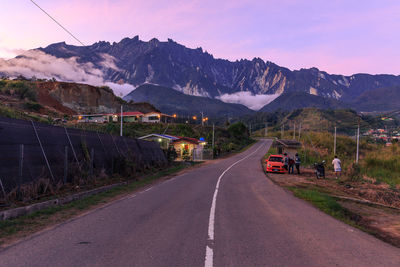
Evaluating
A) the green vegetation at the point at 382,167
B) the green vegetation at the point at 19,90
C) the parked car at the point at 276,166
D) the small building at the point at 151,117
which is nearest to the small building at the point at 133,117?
the small building at the point at 151,117

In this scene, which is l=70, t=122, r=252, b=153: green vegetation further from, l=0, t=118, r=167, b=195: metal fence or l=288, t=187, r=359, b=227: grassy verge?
l=288, t=187, r=359, b=227: grassy verge

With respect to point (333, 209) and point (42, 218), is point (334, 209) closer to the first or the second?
point (333, 209)

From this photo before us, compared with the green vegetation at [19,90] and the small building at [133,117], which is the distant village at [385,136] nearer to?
the small building at [133,117]

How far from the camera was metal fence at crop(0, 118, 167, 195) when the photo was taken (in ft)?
33.0

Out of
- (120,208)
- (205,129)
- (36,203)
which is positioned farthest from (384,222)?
(205,129)

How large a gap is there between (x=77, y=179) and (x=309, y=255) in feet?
37.4

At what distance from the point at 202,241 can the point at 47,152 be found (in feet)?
30.6

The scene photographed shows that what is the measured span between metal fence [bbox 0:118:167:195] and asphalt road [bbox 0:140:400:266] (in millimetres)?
3505

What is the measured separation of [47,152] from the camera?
1246 centimetres

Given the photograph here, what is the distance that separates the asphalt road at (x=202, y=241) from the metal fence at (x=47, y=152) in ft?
11.5

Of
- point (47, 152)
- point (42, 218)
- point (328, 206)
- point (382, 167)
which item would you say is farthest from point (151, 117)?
point (42, 218)

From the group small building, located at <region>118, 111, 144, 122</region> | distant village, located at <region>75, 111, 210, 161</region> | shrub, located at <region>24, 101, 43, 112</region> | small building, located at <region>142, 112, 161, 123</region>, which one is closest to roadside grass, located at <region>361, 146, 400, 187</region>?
distant village, located at <region>75, 111, 210, 161</region>

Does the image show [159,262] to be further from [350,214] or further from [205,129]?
[205,129]

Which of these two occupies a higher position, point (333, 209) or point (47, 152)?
point (47, 152)
